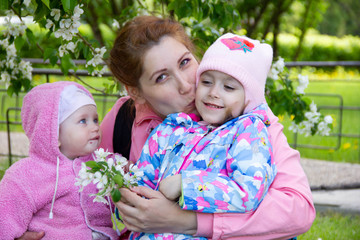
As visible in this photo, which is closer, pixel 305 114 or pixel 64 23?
pixel 64 23

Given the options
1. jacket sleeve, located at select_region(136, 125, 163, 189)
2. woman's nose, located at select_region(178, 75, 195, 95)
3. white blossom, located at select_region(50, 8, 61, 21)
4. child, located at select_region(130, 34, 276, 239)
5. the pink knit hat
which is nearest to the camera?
child, located at select_region(130, 34, 276, 239)

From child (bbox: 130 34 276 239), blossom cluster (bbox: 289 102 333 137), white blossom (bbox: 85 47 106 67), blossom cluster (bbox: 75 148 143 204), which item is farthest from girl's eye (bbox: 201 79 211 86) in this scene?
blossom cluster (bbox: 289 102 333 137)

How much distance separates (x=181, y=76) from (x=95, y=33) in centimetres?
536

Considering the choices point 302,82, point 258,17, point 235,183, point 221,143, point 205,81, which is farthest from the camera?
point 258,17

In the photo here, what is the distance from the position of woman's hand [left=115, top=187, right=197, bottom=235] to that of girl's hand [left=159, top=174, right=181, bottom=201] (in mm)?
27

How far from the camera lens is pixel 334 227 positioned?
4.39 m

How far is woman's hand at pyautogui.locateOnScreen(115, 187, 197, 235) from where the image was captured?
213 cm

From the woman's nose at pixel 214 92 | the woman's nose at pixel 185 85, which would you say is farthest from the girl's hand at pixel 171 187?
the woman's nose at pixel 185 85

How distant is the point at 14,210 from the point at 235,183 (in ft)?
3.45

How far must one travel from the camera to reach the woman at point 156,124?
83.8 inches

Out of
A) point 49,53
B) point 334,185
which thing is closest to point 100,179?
point 49,53

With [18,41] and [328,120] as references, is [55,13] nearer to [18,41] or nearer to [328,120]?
[18,41]

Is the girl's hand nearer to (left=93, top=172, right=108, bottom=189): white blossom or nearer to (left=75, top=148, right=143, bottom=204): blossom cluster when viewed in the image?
(left=75, top=148, right=143, bottom=204): blossom cluster

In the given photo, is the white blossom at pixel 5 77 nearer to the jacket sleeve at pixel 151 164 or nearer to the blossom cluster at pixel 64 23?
the blossom cluster at pixel 64 23
